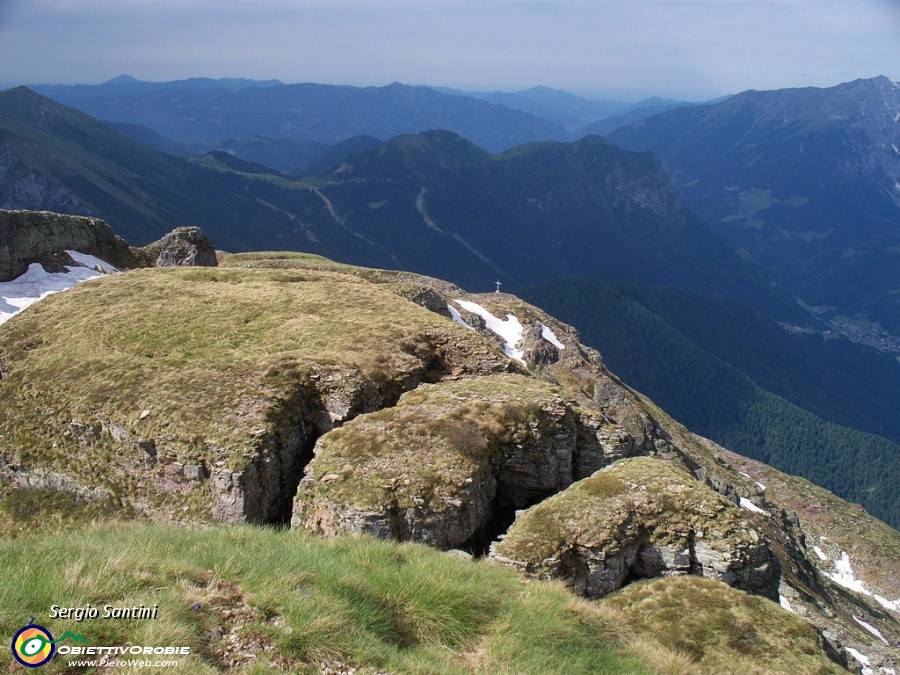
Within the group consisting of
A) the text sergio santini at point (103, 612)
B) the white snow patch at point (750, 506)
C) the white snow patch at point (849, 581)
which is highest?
the text sergio santini at point (103, 612)

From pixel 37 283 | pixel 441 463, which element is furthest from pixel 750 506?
pixel 37 283

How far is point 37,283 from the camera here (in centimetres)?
5766

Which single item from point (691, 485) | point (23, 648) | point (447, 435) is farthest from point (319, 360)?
point (23, 648)

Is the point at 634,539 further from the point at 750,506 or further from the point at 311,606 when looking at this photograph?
the point at 750,506

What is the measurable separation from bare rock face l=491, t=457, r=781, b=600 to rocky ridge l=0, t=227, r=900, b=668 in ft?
0.26

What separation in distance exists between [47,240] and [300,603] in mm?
65836

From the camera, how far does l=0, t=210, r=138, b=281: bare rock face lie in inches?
2298

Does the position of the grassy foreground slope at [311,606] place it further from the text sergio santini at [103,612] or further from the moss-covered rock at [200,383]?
the moss-covered rock at [200,383]

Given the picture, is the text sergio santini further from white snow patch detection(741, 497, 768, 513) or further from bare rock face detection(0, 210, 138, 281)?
white snow patch detection(741, 497, 768, 513)

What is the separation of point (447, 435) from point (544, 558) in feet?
21.6

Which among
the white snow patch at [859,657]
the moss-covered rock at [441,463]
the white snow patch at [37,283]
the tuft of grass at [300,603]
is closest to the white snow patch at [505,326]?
the white snow patch at [859,657]

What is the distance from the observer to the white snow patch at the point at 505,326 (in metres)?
88.9

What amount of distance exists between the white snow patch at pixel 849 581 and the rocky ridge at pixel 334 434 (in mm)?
88408

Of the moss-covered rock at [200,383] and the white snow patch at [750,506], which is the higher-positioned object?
the moss-covered rock at [200,383]
